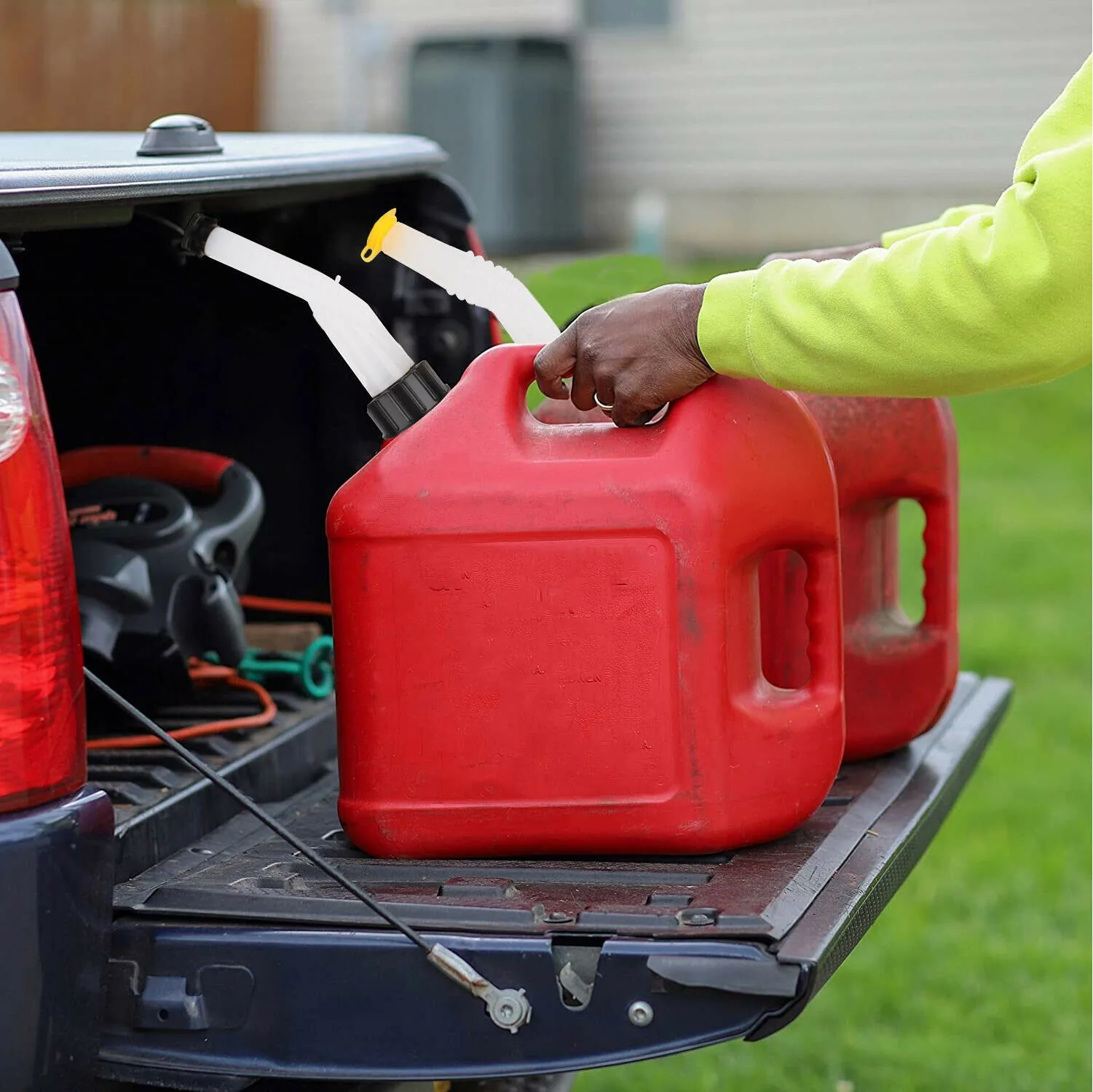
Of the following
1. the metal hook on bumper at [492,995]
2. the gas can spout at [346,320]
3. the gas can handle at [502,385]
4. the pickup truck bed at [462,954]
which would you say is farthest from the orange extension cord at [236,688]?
the metal hook on bumper at [492,995]

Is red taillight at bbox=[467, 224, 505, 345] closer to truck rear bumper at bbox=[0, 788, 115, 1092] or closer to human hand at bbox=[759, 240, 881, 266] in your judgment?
human hand at bbox=[759, 240, 881, 266]

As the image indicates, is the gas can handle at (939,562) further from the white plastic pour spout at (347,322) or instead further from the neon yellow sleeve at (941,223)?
the white plastic pour spout at (347,322)

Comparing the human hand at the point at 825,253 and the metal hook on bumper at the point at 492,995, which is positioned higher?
the human hand at the point at 825,253

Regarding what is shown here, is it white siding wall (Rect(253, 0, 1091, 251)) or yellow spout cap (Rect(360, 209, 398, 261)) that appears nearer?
yellow spout cap (Rect(360, 209, 398, 261))

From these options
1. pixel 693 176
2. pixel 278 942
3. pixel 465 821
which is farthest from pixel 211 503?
pixel 693 176

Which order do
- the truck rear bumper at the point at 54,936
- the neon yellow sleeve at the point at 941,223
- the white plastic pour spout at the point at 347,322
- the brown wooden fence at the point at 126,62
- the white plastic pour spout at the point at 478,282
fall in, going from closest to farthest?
1. the truck rear bumper at the point at 54,936
2. the white plastic pour spout at the point at 347,322
3. the white plastic pour spout at the point at 478,282
4. the neon yellow sleeve at the point at 941,223
5. the brown wooden fence at the point at 126,62

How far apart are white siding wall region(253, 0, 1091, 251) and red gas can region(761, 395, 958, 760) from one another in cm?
1137

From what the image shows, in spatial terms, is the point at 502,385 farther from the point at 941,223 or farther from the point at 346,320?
the point at 941,223

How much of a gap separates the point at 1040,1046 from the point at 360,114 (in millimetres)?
13900

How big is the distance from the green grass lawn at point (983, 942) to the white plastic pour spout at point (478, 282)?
27 centimetres

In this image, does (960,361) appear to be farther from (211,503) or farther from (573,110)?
(573,110)

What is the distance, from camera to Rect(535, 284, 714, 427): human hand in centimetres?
198

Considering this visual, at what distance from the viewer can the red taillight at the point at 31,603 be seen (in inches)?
66.8

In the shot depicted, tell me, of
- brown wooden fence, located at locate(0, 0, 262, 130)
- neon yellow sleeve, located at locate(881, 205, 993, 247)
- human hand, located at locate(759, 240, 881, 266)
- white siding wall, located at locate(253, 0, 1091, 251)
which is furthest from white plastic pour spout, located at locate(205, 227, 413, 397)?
brown wooden fence, located at locate(0, 0, 262, 130)
